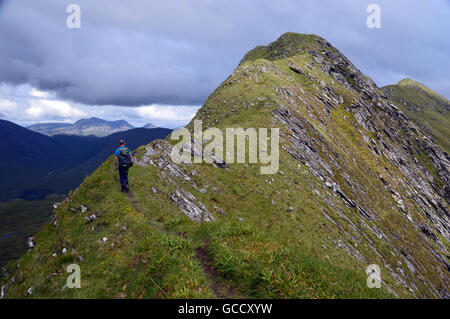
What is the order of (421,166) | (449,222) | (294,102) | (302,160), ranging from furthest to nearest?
(421,166)
(449,222)
(294,102)
(302,160)

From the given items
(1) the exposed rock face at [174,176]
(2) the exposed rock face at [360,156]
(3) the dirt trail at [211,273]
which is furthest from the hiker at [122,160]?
(2) the exposed rock face at [360,156]

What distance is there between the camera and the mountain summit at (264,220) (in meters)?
8.92

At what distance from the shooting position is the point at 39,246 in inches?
577

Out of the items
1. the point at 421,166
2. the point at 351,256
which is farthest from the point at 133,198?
the point at 421,166

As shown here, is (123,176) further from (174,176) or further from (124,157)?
(174,176)

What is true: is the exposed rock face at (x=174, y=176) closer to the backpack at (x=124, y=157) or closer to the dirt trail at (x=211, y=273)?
the backpack at (x=124, y=157)

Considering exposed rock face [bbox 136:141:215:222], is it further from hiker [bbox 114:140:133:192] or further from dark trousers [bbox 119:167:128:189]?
hiker [bbox 114:140:133:192]

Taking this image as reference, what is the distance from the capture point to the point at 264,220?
82.9 ft

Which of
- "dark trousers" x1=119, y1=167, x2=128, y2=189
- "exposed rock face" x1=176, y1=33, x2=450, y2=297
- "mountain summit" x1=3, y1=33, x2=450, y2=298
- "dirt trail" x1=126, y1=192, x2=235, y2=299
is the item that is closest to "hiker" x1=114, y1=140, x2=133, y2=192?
"dark trousers" x1=119, y1=167, x2=128, y2=189

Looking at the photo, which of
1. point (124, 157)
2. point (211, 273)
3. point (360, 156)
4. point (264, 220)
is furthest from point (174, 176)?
point (360, 156)

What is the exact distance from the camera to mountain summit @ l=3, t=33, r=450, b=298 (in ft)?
29.3

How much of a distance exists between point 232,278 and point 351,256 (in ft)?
78.4
